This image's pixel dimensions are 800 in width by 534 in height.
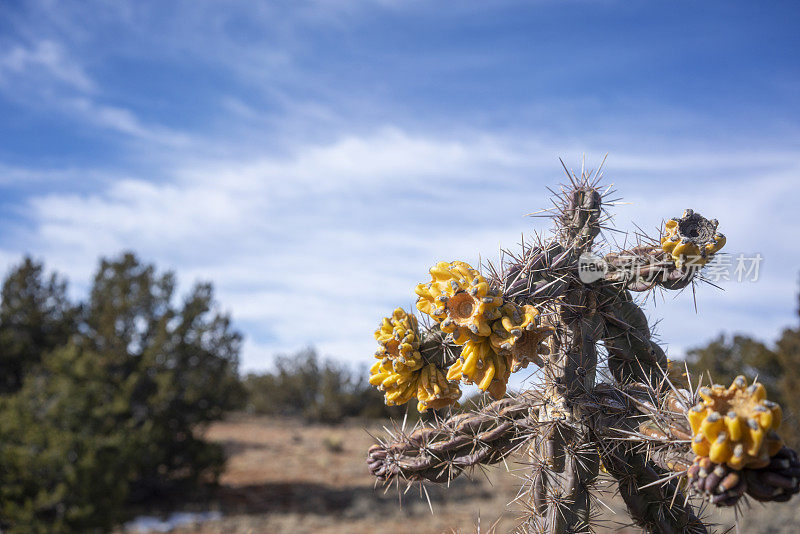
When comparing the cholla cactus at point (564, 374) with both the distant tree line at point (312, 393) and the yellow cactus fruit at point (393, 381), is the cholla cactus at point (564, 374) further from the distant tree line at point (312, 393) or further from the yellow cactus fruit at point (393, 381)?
the distant tree line at point (312, 393)

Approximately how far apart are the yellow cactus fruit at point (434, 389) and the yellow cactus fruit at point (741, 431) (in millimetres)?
805

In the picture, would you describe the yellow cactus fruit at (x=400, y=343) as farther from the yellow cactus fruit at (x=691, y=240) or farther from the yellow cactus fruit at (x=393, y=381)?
the yellow cactus fruit at (x=691, y=240)

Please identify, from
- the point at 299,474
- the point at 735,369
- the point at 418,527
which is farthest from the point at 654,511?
the point at 735,369

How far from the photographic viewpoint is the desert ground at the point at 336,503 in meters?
9.02

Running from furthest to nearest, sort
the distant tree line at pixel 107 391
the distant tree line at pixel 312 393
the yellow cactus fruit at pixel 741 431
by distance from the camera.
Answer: the distant tree line at pixel 312 393 < the distant tree line at pixel 107 391 < the yellow cactus fruit at pixel 741 431

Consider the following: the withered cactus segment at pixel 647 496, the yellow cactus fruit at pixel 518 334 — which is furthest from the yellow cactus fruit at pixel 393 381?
the withered cactus segment at pixel 647 496

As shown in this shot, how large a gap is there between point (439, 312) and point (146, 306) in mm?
11838

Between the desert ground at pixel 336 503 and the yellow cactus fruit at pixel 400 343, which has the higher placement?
the yellow cactus fruit at pixel 400 343

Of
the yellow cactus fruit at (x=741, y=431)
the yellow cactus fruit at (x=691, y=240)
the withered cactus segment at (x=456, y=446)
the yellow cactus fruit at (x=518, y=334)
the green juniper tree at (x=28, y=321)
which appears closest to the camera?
the yellow cactus fruit at (x=741, y=431)

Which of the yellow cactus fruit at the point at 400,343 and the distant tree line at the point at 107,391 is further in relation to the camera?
the distant tree line at the point at 107,391

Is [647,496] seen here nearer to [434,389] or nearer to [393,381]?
[434,389]

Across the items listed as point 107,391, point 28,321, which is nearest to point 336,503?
point 107,391

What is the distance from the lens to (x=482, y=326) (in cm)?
169

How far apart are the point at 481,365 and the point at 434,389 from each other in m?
0.29
